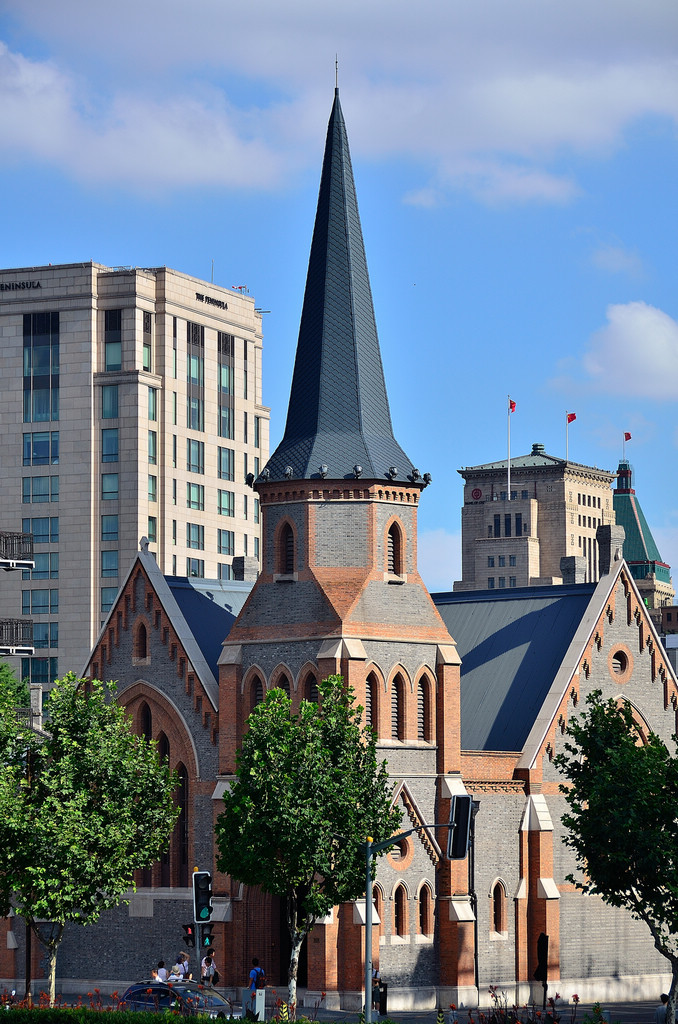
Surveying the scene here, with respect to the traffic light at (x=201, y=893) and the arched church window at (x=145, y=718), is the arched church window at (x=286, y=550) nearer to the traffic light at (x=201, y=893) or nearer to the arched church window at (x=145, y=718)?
the arched church window at (x=145, y=718)

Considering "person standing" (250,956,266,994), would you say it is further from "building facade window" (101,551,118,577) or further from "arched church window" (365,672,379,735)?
"building facade window" (101,551,118,577)

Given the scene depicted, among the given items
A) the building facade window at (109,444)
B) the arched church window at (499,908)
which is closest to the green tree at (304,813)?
the arched church window at (499,908)

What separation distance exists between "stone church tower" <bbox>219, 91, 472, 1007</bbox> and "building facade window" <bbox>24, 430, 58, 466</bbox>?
267 feet

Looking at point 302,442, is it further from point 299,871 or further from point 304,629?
point 299,871

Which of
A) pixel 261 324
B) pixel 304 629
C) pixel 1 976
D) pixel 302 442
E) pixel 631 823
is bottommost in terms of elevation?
pixel 1 976

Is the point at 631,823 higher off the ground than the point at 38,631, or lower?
lower

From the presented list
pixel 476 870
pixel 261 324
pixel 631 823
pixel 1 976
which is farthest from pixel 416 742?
pixel 261 324

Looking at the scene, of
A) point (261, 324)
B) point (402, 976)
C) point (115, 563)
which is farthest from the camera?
point (261, 324)

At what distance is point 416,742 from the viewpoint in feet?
230

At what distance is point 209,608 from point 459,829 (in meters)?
27.3

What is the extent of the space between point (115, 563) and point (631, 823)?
9046 centimetres

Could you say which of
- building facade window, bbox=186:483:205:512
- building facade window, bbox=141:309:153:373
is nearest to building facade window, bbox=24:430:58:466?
building facade window, bbox=141:309:153:373

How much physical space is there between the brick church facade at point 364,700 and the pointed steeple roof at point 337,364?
8 cm

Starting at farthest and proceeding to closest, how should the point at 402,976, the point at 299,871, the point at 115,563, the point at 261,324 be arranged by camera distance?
the point at 261,324 → the point at 115,563 → the point at 402,976 → the point at 299,871
